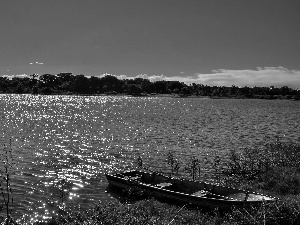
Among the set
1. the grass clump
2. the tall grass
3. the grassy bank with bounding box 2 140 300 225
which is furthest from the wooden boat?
the tall grass

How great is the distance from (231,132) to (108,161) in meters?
30.5

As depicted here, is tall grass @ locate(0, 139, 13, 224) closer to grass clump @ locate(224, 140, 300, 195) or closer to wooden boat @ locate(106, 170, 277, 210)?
wooden boat @ locate(106, 170, 277, 210)

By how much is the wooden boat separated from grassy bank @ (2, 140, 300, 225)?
26.2 inches

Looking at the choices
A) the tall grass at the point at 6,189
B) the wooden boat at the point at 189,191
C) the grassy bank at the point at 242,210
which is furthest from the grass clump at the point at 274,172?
the tall grass at the point at 6,189

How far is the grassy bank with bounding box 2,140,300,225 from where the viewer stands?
37.8 ft

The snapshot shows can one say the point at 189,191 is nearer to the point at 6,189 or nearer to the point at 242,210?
the point at 242,210

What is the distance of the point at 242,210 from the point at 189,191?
6774 millimetres

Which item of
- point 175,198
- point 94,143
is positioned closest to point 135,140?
point 94,143

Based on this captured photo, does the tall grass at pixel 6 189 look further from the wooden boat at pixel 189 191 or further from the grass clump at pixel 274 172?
the grass clump at pixel 274 172

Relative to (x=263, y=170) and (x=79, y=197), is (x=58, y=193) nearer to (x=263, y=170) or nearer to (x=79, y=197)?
(x=79, y=197)

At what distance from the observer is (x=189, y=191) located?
21.6 m

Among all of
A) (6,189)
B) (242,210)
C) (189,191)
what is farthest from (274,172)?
(6,189)

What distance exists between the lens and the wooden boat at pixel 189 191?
58.0ft

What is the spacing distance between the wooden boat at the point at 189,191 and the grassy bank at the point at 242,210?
665 millimetres
